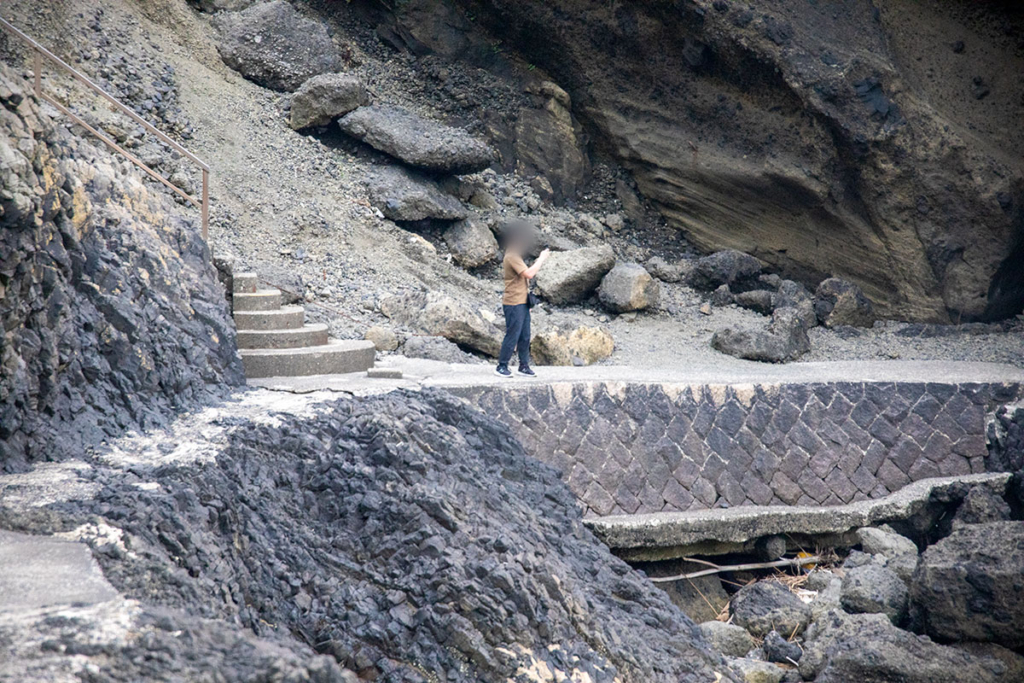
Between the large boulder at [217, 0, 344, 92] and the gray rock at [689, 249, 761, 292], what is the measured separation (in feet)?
22.2

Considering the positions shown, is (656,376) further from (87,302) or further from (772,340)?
(87,302)

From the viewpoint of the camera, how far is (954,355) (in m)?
11.9

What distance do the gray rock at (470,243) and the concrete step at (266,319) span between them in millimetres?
5769

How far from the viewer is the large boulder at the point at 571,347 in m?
10.2

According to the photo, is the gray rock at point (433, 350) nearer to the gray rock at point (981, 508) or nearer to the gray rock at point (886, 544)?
the gray rock at point (886, 544)

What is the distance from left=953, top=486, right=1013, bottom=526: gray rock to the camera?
23.5 ft

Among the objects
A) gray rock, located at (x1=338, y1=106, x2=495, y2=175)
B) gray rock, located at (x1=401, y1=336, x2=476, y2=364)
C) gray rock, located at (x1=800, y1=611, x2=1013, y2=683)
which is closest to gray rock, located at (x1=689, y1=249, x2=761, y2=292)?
gray rock, located at (x1=338, y1=106, x2=495, y2=175)

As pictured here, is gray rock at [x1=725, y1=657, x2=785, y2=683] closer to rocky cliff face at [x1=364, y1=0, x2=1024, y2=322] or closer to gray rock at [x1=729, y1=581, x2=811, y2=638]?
gray rock at [x1=729, y1=581, x2=811, y2=638]

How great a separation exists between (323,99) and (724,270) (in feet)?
22.3

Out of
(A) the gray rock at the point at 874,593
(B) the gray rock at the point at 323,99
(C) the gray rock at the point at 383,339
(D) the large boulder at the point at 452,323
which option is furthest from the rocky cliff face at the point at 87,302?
(B) the gray rock at the point at 323,99

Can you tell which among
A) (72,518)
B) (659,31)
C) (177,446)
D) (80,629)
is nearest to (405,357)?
(177,446)

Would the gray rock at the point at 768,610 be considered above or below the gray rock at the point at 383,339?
below

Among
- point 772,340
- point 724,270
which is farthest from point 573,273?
point 772,340

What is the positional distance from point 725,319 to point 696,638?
27.4ft
